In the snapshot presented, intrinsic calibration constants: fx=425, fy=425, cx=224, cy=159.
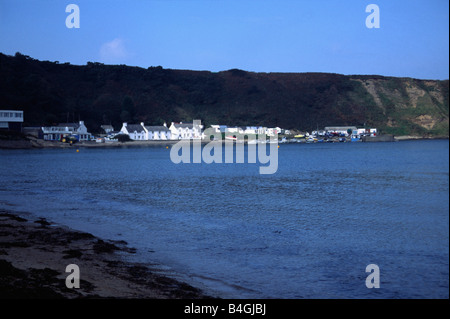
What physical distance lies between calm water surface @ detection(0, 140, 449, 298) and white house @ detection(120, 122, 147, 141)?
8506cm

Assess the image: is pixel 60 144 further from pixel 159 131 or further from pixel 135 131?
pixel 159 131

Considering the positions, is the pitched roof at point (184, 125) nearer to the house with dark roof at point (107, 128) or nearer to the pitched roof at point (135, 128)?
the pitched roof at point (135, 128)

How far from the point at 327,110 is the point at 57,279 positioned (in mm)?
168278

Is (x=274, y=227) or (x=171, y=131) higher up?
(x=171, y=131)

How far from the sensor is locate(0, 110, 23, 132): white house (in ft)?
299

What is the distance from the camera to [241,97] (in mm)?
170375

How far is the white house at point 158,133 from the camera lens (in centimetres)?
12788

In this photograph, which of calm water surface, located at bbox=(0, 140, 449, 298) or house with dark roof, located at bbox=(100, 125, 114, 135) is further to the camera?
house with dark roof, located at bbox=(100, 125, 114, 135)

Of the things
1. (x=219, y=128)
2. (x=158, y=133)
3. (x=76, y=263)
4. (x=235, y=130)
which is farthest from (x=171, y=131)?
(x=76, y=263)

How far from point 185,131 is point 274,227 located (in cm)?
11471

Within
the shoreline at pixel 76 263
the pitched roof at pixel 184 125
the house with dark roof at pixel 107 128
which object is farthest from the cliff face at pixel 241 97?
the shoreline at pixel 76 263

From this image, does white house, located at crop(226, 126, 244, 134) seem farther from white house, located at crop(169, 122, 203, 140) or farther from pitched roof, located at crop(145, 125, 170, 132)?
pitched roof, located at crop(145, 125, 170, 132)

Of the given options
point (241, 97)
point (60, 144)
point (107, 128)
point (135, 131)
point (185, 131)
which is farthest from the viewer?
point (241, 97)

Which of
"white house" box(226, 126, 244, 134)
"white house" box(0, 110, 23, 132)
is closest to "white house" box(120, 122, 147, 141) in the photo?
"white house" box(226, 126, 244, 134)
